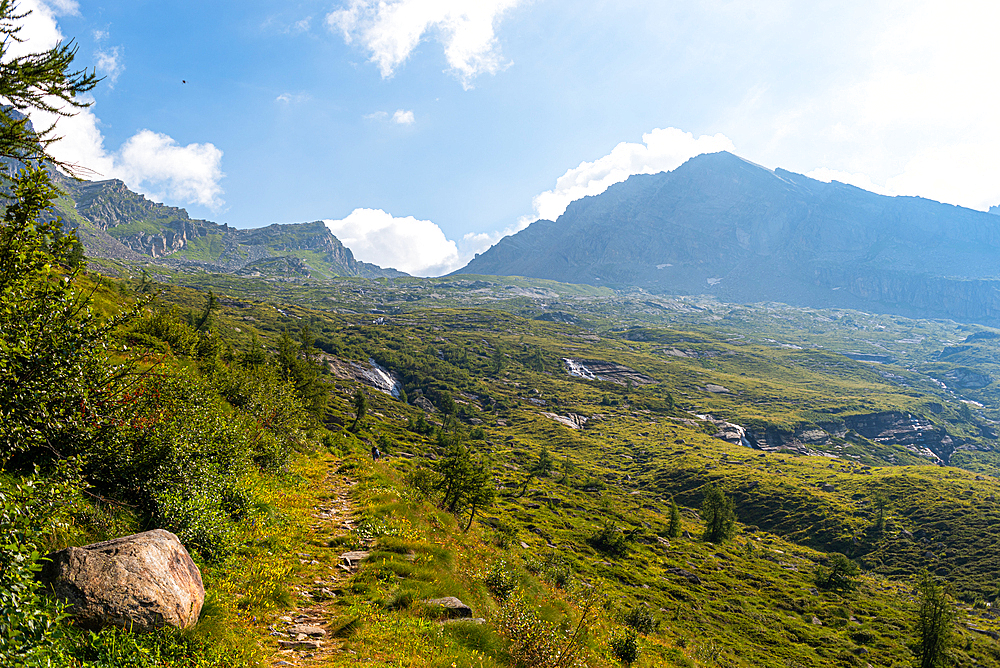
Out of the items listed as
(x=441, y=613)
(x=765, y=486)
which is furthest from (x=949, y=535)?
(x=441, y=613)

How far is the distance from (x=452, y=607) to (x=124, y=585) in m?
8.24

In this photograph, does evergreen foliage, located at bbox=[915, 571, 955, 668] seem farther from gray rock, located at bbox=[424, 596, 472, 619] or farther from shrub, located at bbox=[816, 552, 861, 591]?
gray rock, located at bbox=[424, 596, 472, 619]

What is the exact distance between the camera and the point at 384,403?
194 metres

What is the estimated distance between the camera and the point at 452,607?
41.9ft

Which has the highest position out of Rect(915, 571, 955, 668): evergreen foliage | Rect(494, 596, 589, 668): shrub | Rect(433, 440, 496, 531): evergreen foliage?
Rect(494, 596, 589, 668): shrub

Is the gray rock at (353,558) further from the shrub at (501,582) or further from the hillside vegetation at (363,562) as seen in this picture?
the shrub at (501,582)

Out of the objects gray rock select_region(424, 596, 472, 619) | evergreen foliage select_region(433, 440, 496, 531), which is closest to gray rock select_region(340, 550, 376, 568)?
gray rock select_region(424, 596, 472, 619)

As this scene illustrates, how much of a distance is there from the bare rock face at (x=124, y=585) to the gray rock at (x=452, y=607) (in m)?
6.13

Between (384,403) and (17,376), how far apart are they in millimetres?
191857

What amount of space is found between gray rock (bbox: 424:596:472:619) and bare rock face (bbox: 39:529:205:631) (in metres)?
6.13

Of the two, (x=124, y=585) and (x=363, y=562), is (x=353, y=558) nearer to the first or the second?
(x=363, y=562)

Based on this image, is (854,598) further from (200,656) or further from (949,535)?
(200,656)

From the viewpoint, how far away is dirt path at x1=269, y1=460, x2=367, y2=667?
31.0 feet

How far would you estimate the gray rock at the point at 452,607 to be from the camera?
12.6 m
